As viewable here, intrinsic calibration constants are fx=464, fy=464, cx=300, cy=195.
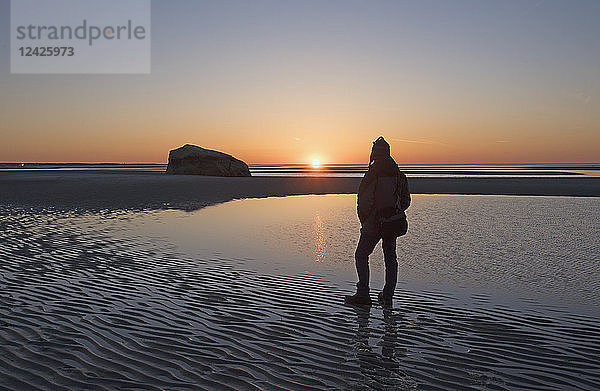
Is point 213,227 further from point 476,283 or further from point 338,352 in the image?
point 338,352

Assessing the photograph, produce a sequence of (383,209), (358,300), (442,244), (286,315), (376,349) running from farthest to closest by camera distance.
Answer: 1. (442,244)
2. (383,209)
3. (358,300)
4. (286,315)
5. (376,349)

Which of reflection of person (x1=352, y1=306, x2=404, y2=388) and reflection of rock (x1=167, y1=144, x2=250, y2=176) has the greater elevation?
reflection of rock (x1=167, y1=144, x2=250, y2=176)

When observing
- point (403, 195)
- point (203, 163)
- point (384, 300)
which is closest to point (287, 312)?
point (384, 300)

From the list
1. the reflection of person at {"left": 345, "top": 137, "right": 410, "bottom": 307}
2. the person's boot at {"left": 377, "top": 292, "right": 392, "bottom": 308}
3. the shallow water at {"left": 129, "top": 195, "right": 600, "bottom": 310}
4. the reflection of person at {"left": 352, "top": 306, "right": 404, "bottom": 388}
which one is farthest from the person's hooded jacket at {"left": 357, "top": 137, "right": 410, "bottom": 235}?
the shallow water at {"left": 129, "top": 195, "right": 600, "bottom": 310}

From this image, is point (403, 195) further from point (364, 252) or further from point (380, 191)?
point (364, 252)

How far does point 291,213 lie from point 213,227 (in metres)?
5.57

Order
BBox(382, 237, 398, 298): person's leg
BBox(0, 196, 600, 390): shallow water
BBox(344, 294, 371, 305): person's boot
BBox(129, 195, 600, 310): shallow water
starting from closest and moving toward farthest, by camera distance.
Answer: BBox(0, 196, 600, 390): shallow water < BBox(344, 294, 371, 305): person's boot < BBox(382, 237, 398, 298): person's leg < BBox(129, 195, 600, 310): shallow water

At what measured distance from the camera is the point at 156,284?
794cm

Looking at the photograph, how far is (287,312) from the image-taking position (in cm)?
645

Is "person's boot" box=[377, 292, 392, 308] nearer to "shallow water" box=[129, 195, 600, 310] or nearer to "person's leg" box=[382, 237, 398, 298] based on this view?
"person's leg" box=[382, 237, 398, 298]

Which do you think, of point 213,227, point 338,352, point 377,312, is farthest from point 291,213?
point 338,352

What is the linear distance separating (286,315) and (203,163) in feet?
152

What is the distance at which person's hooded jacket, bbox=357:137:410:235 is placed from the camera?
7.18 metres

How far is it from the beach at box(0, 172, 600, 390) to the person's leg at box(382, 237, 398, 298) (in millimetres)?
307
